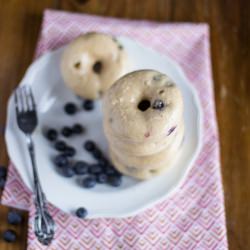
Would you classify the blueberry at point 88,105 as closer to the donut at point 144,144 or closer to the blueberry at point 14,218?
the donut at point 144,144

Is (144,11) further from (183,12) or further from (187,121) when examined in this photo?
(187,121)

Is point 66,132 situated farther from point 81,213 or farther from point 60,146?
point 81,213

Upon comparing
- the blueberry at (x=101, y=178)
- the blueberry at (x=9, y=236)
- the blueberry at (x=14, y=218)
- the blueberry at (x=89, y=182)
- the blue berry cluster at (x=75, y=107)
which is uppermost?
the blue berry cluster at (x=75, y=107)

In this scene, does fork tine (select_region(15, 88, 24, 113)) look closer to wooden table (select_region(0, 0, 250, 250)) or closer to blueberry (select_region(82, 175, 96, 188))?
wooden table (select_region(0, 0, 250, 250))

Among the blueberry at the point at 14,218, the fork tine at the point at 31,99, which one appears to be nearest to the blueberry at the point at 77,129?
the fork tine at the point at 31,99

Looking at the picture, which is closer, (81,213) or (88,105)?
(81,213)

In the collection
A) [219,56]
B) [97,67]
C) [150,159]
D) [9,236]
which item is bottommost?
[9,236]

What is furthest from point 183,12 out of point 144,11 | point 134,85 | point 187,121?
point 134,85

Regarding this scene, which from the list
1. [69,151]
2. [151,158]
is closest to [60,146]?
[69,151]
